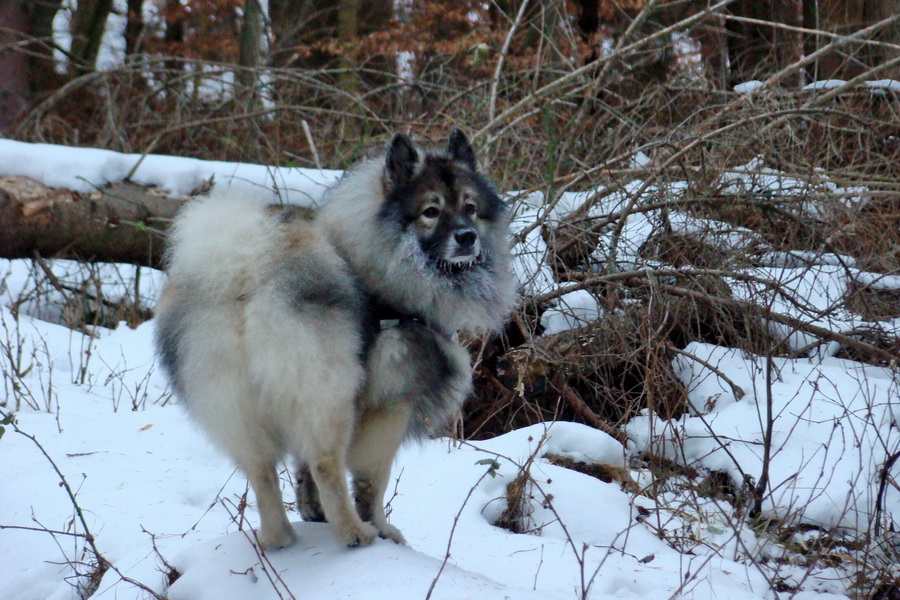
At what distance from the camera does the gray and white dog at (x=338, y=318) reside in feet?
A: 9.41

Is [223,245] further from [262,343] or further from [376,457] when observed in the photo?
[376,457]

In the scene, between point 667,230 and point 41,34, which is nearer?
point 667,230

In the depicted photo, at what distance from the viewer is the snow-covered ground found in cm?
321

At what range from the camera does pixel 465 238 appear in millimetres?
3377

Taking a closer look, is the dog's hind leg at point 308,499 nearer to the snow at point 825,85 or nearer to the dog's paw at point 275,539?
the dog's paw at point 275,539

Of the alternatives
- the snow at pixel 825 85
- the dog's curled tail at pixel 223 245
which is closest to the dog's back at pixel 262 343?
the dog's curled tail at pixel 223 245

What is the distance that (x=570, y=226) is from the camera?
232 inches

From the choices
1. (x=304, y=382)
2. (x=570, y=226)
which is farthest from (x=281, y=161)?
(x=304, y=382)

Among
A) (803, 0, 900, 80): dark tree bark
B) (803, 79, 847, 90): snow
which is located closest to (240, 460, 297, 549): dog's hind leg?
(803, 79, 847, 90): snow

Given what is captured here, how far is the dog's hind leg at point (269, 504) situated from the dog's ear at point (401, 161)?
131cm

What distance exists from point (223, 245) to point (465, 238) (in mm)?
1011

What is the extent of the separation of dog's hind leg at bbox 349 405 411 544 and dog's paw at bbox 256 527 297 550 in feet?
1.23

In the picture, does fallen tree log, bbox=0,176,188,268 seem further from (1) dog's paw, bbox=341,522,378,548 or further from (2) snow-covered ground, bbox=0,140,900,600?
(1) dog's paw, bbox=341,522,378,548

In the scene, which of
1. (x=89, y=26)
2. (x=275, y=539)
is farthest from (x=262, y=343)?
(x=89, y=26)
